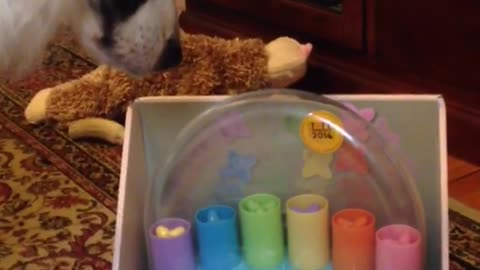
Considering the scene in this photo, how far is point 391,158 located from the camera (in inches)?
45.6

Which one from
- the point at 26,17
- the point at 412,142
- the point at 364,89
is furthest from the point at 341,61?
the point at 26,17

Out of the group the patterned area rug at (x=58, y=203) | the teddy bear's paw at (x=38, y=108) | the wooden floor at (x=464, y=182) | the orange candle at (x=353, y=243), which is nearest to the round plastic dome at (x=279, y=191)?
the orange candle at (x=353, y=243)

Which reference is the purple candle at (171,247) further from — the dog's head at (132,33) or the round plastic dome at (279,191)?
the dog's head at (132,33)

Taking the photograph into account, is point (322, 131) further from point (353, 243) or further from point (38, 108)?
point (38, 108)

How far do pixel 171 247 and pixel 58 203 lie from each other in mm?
497

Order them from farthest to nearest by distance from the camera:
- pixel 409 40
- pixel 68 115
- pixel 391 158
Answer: pixel 68 115 < pixel 409 40 < pixel 391 158

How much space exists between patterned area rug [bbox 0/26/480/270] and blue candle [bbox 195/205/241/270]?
0.25 meters

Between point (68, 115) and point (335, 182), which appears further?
point (68, 115)

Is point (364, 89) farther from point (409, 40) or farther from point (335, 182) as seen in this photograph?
point (335, 182)

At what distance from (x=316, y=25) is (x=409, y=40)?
0.25m

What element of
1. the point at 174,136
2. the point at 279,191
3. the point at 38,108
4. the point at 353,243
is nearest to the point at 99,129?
the point at 38,108

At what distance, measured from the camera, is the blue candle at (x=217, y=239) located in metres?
1.19

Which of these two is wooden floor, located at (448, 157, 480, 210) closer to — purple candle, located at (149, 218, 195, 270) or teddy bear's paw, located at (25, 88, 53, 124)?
purple candle, located at (149, 218, 195, 270)

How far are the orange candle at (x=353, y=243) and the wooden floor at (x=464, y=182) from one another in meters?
0.42
